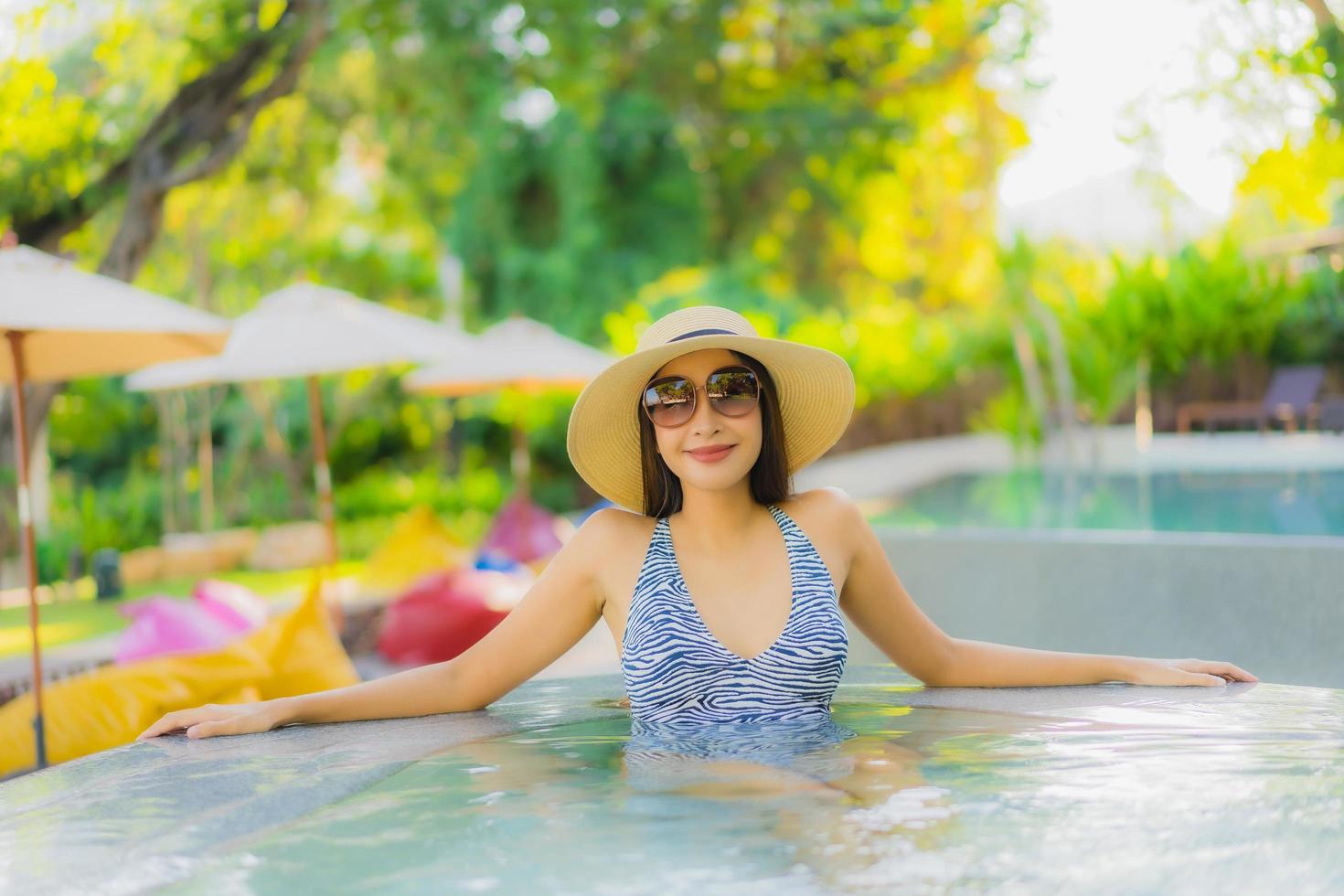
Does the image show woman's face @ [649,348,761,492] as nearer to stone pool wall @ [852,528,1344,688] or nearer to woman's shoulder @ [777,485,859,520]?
woman's shoulder @ [777,485,859,520]

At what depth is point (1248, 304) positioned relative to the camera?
12.2 metres

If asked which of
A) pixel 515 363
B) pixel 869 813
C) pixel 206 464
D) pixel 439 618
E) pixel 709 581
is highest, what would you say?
pixel 515 363

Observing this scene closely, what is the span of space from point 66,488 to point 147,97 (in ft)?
27.6

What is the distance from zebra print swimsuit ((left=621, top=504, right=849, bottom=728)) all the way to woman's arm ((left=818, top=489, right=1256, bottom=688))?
0.15 m

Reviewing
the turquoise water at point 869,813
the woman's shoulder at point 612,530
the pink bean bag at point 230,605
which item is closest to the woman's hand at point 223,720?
the turquoise water at point 869,813

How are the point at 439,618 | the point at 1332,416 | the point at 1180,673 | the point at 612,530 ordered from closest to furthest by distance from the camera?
1. the point at 612,530
2. the point at 1180,673
3. the point at 439,618
4. the point at 1332,416

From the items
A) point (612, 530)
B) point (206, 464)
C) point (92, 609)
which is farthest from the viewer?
point (206, 464)

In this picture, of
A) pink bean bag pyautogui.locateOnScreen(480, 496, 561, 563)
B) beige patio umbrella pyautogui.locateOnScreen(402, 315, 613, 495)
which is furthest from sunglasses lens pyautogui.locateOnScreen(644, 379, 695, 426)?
beige patio umbrella pyautogui.locateOnScreen(402, 315, 613, 495)

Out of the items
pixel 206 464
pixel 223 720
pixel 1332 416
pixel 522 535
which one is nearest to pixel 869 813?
pixel 223 720

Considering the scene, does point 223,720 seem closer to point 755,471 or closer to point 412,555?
point 755,471

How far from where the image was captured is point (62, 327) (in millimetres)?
4902

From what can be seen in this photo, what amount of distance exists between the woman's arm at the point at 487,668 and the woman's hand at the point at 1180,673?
3.87ft

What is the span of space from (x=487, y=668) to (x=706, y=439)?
665mm

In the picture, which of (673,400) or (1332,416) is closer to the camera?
(673,400)
